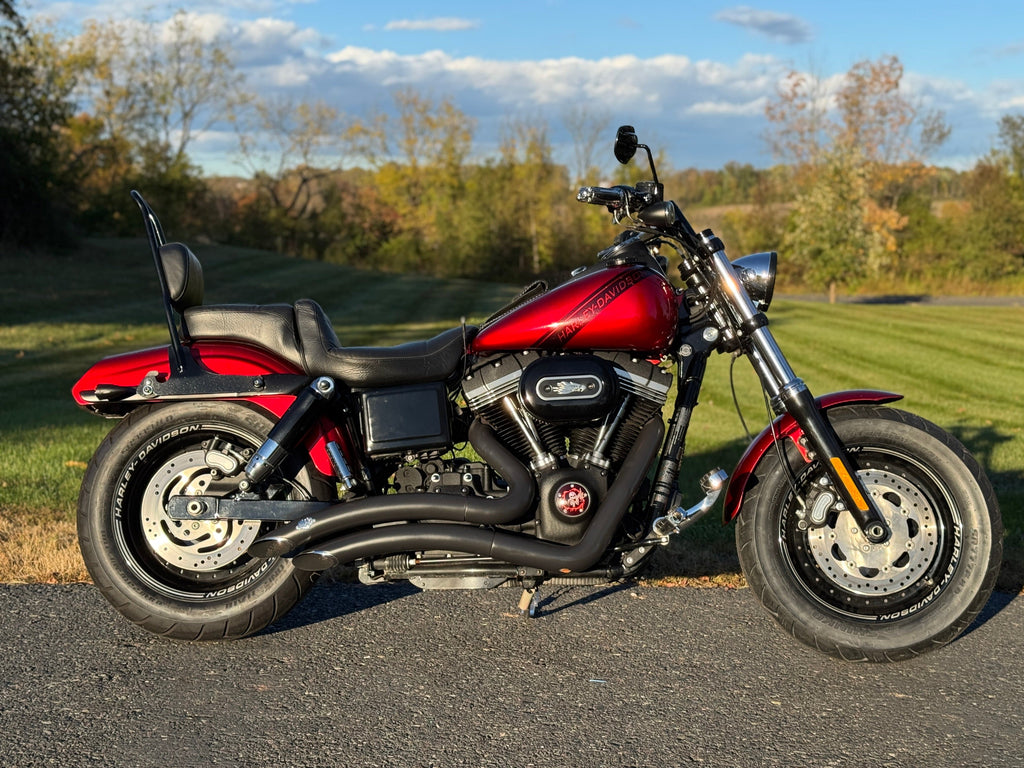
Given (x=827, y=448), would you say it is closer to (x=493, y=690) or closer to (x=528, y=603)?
(x=528, y=603)

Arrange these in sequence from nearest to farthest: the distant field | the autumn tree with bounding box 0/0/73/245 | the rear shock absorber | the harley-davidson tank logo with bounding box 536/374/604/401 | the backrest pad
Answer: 1. the harley-davidson tank logo with bounding box 536/374/604/401
2. the rear shock absorber
3. the backrest pad
4. the distant field
5. the autumn tree with bounding box 0/0/73/245

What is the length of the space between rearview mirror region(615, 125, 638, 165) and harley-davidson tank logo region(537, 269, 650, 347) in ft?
1.49

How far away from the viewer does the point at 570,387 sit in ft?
12.4

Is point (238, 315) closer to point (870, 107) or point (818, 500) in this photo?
point (818, 500)

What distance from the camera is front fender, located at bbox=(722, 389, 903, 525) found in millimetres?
3982

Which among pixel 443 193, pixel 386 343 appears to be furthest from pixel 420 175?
pixel 386 343

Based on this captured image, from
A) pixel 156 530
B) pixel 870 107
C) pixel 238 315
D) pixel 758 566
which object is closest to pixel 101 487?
pixel 156 530

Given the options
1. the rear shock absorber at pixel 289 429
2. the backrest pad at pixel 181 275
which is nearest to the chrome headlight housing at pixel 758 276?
the rear shock absorber at pixel 289 429

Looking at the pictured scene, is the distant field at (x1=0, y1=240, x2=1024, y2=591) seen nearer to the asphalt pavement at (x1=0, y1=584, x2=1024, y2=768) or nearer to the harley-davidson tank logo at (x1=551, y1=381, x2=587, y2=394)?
the asphalt pavement at (x1=0, y1=584, x2=1024, y2=768)

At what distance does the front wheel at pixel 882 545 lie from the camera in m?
3.83

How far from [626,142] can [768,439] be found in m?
1.31

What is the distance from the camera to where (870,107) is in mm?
48250

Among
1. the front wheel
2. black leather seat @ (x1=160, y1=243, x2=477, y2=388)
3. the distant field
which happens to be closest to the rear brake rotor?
black leather seat @ (x1=160, y1=243, x2=477, y2=388)

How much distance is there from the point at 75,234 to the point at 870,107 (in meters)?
36.2
